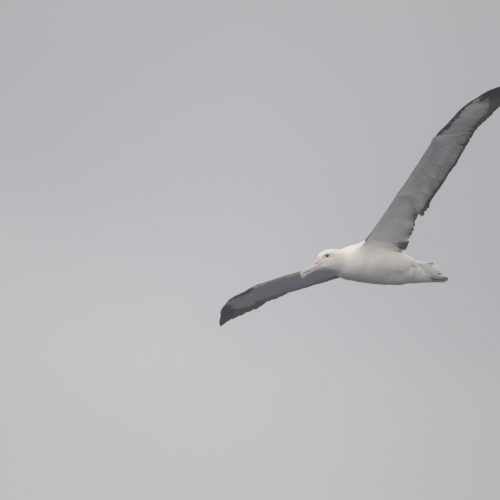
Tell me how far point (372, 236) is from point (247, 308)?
4507 mm

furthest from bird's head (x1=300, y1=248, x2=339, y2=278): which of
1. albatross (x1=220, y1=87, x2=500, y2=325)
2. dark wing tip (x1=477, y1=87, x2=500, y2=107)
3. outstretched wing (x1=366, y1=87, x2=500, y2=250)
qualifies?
dark wing tip (x1=477, y1=87, x2=500, y2=107)

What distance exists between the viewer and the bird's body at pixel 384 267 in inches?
1031

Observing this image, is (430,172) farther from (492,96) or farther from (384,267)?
(384,267)

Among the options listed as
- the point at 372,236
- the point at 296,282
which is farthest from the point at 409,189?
the point at 296,282

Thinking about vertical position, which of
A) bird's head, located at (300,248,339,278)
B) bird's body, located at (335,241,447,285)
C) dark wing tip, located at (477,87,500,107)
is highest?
dark wing tip, located at (477,87,500,107)

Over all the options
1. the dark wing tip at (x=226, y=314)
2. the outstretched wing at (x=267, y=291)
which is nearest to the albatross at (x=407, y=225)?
the outstretched wing at (x=267, y=291)

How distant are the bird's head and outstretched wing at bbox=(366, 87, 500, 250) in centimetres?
74

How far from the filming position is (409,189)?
2591 centimetres

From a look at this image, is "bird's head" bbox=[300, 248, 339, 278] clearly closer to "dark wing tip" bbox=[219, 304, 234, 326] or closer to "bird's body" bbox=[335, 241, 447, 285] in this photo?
"bird's body" bbox=[335, 241, 447, 285]

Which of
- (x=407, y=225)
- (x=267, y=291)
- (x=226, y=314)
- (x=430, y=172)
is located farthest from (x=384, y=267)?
(x=226, y=314)

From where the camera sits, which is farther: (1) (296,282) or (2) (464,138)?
(1) (296,282)

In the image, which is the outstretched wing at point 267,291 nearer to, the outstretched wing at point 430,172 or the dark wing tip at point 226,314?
the dark wing tip at point 226,314

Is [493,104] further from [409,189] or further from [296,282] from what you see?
[296,282]

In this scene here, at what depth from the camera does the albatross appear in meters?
25.2
